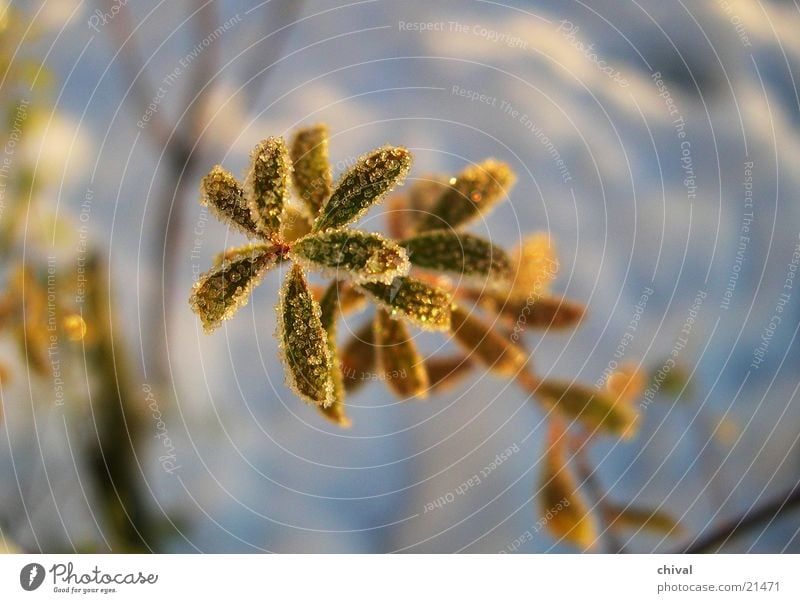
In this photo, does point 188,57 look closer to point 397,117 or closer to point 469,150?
point 397,117

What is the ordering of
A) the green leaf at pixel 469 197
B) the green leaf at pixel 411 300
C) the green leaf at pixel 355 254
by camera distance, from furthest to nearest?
the green leaf at pixel 469 197 < the green leaf at pixel 411 300 < the green leaf at pixel 355 254

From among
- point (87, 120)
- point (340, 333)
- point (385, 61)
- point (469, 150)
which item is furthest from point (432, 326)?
point (87, 120)

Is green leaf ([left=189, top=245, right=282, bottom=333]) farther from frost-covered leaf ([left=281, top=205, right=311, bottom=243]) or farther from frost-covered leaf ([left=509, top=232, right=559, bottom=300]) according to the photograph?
frost-covered leaf ([left=509, top=232, right=559, bottom=300])

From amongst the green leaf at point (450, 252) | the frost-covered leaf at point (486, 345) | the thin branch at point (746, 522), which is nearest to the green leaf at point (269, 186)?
the green leaf at point (450, 252)

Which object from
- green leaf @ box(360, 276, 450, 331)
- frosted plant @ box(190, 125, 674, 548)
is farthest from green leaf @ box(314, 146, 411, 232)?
green leaf @ box(360, 276, 450, 331)

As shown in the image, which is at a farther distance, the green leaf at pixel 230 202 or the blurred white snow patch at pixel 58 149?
the blurred white snow patch at pixel 58 149

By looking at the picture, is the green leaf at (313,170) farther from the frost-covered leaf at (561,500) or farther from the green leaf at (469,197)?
the frost-covered leaf at (561,500)

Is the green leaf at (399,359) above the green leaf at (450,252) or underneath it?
underneath
